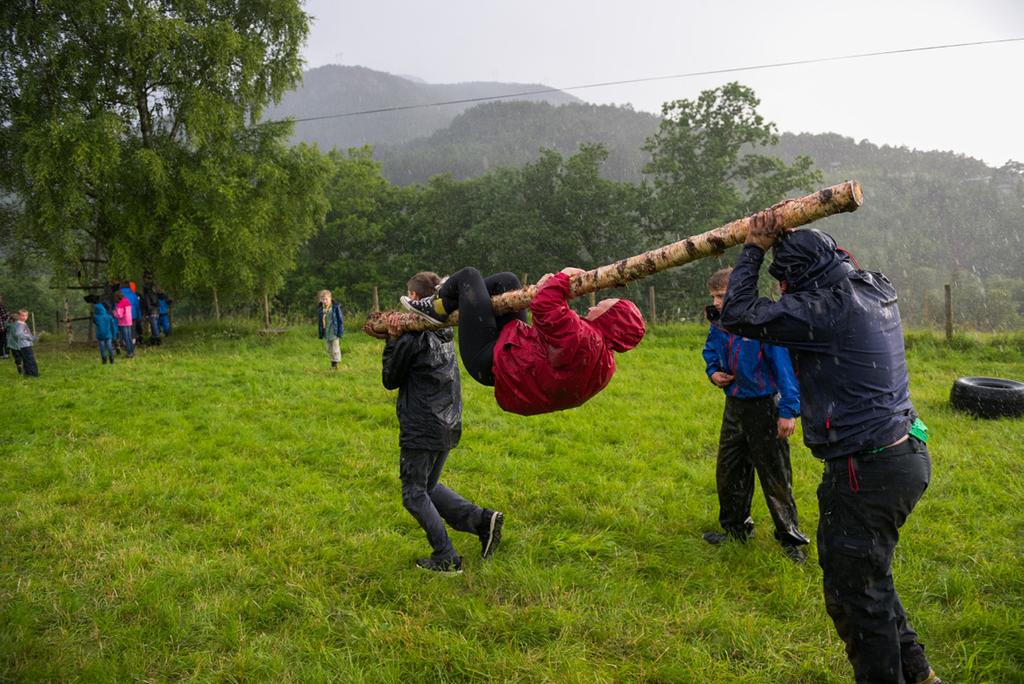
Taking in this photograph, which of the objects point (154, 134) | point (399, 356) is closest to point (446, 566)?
point (399, 356)

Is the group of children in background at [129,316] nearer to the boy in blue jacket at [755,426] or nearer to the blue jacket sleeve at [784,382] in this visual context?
the boy in blue jacket at [755,426]

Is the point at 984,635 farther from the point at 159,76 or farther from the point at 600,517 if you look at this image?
the point at 159,76

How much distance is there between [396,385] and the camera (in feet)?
16.1

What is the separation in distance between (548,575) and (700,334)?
14.2 metres

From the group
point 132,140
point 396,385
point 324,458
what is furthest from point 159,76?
point 396,385

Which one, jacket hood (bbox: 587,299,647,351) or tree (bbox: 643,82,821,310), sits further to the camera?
tree (bbox: 643,82,821,310)

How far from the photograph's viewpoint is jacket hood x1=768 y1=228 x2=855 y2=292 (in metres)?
3.04

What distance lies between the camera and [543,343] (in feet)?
11.4

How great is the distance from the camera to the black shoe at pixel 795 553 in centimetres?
504

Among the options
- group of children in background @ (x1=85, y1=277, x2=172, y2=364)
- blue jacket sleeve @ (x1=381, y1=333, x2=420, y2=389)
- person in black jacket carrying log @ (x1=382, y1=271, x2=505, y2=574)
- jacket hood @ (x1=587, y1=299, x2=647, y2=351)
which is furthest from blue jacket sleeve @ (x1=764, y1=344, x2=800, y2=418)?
group of children in background @ (x1=85, y1=277, x2=172, y2=364)

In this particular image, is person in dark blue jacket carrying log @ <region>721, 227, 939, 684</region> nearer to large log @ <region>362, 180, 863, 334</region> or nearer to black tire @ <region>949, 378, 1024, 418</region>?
large log @ <region>362, 180, 863, 334</region>

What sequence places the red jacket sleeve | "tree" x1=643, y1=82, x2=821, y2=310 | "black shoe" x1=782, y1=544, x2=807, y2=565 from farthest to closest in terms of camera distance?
"tree" x1=643, y1=82, x2=821, y2=310
"black shoe" x1=782, y1=544, x2=807, y2=565
the red jacket sleeve

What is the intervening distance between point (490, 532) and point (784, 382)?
2.72 meters

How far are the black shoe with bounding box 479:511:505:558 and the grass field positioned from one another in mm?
117
